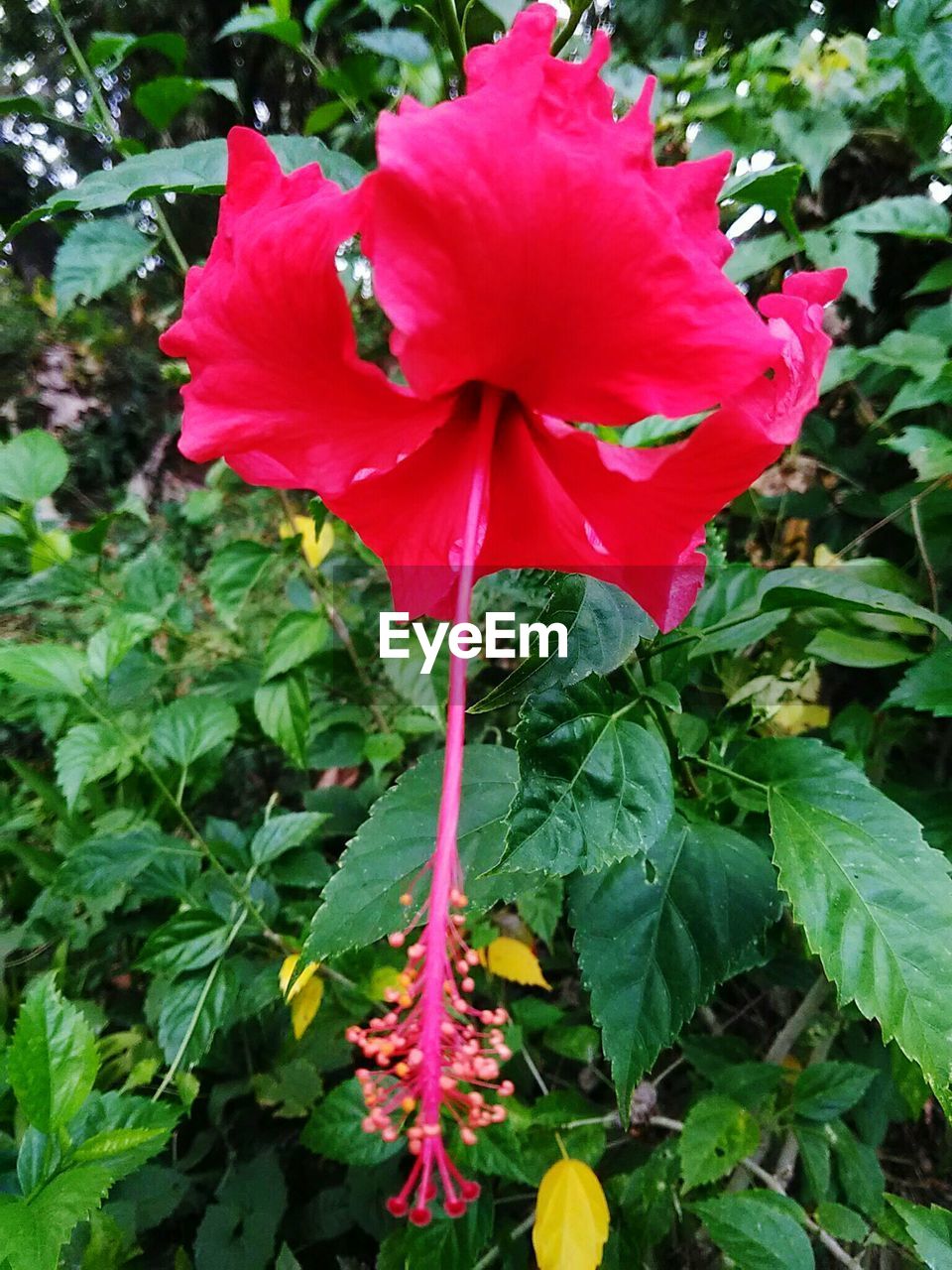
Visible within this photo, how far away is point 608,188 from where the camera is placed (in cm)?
33

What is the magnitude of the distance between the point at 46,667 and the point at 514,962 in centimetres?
60

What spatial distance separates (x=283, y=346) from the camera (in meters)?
0.39

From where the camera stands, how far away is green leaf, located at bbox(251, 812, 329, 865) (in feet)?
2.81

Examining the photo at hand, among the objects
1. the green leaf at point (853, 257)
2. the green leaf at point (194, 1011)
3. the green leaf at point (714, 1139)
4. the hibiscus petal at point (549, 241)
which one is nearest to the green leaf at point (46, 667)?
the green leaf at point (194, 1011)

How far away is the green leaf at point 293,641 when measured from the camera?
0.96 metres

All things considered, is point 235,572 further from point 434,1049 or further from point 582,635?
point 434,1049

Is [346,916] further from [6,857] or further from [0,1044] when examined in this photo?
[6,857]

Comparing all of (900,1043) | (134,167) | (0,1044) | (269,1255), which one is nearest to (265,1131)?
(269,1255)

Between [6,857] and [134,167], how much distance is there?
3.26 feet

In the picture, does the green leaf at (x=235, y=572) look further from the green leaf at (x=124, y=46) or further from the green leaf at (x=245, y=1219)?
the green leaf at (x=245, y=1219)

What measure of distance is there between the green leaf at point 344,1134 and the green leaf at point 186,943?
0.18 metres

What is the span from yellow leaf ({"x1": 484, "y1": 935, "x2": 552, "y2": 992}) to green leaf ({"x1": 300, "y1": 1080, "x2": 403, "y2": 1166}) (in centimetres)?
18

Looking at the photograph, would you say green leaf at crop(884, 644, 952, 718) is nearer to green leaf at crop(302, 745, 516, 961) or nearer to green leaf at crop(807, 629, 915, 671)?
green leaf at crop(807, 629, 915, 671)

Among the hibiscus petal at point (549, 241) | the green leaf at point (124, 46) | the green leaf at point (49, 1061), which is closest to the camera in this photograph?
the hibiscus petal at point (549, 241)
